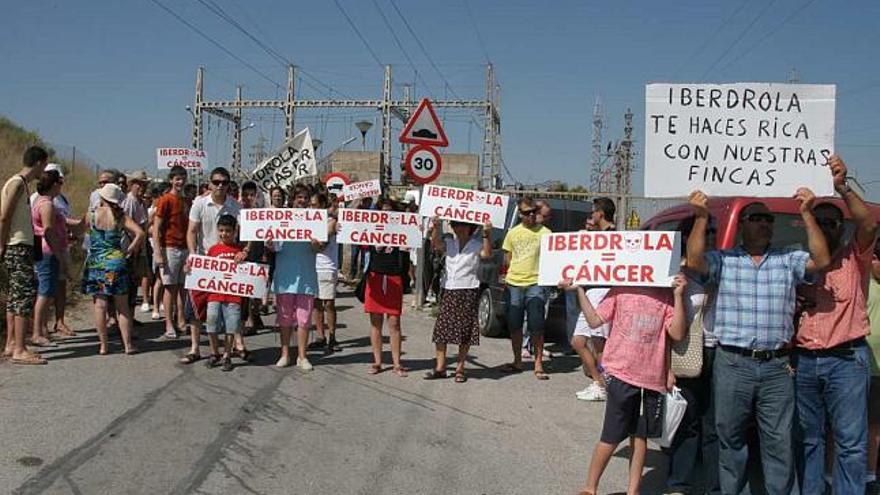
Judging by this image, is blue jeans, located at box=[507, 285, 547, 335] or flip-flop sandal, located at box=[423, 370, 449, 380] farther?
blue jeans, located at box=[507, 285, 547, 335]

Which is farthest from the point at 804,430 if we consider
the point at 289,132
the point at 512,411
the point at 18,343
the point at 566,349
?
the point at 289,132

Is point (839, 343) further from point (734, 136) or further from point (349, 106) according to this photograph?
point (349, 106)

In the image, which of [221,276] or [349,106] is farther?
[349,106]

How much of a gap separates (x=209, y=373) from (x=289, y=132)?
38711mm

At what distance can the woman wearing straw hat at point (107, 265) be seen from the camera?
27.0 feet

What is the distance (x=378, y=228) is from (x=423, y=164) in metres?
3.32

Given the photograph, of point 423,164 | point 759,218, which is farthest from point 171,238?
point 759,218

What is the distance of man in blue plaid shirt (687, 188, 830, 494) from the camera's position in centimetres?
451

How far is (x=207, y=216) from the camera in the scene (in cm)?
876

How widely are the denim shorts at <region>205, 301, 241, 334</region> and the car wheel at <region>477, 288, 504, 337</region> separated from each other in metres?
3.98

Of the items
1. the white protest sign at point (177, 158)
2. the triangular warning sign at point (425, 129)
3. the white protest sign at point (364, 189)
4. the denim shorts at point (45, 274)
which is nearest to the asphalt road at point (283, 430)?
the denim shorts at point (45, 274)

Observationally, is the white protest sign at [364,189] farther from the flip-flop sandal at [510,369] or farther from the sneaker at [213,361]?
the sneaker at [213,361]

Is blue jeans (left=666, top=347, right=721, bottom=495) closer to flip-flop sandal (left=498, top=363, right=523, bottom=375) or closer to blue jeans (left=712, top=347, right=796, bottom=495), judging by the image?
blue jeans (left=712, top=347, right=796, bottom=495)

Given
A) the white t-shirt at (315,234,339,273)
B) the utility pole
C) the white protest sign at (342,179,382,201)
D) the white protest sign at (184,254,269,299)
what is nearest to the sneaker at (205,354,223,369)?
the white protest sign at (184,254,269,299)
